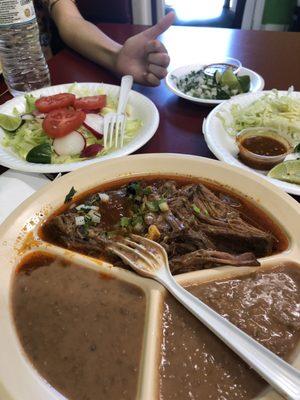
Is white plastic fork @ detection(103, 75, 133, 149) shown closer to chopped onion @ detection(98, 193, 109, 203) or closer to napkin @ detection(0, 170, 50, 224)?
napkin @ detection(0, 170, 50, 224)

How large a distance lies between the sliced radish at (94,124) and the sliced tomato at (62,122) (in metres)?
0.06

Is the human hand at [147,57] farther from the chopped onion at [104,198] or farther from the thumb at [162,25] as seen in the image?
the chopped onion at [104,198]

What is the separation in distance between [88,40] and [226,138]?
6.42ft

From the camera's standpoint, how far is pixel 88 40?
11.9 feet

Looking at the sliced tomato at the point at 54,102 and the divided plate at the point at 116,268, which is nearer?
the divided plate at the point at 116,268

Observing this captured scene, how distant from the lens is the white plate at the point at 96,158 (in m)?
2.22

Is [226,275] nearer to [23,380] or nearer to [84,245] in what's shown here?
[84,245]

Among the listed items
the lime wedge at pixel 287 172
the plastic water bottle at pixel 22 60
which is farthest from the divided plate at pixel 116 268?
the plastic water bottle at pixel 22 60

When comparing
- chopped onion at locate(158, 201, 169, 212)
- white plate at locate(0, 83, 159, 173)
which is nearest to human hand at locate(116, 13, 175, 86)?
white plate at locate(0, 83, 159, 173)

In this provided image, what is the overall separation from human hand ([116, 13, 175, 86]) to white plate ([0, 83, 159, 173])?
27 cm

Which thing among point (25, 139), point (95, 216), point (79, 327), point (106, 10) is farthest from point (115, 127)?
point (106, 10)

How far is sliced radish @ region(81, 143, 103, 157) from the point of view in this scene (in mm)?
2469

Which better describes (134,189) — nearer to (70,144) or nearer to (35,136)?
(70,144)

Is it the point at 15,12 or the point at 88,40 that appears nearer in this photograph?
the point at 15,12
